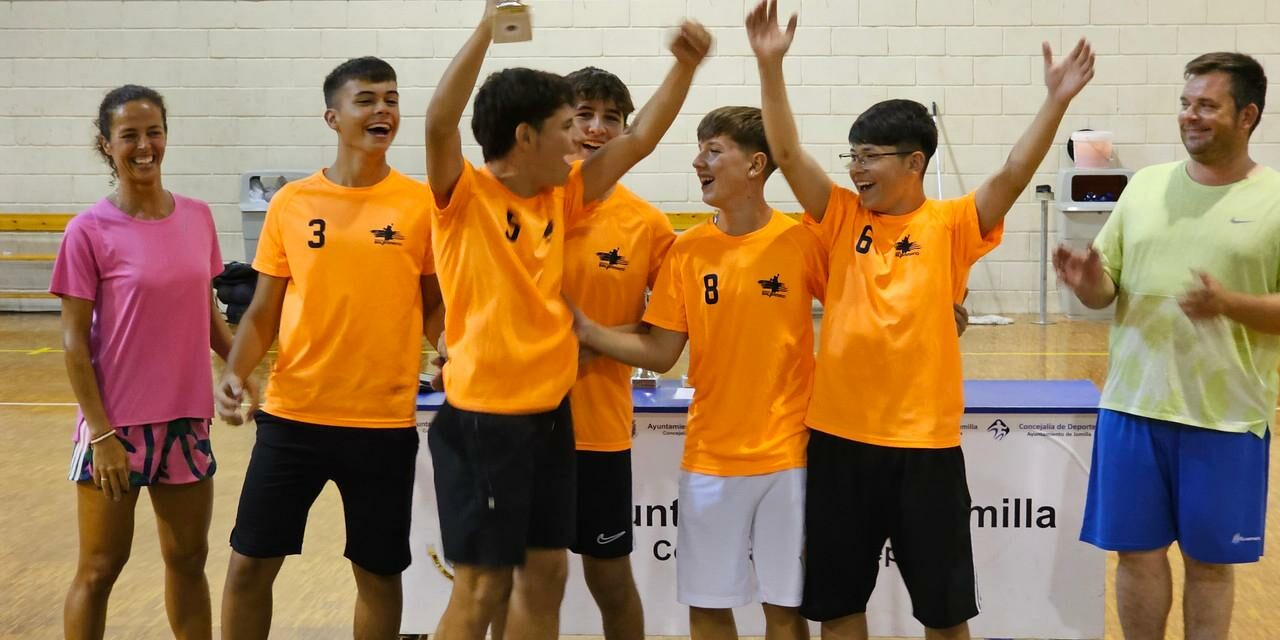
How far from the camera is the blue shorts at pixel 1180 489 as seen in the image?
10.6 feet

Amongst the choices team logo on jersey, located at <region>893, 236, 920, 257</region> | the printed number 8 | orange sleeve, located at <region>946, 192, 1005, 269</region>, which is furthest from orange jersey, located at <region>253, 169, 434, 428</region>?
orange sleeve, located at <region>946, 192, 1005, 269</region>

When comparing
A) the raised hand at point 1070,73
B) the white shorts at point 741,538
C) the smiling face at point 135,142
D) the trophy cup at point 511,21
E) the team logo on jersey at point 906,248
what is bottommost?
the white shorts at point 741,538

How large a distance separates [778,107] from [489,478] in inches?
47.3

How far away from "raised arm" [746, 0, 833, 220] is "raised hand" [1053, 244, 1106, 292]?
2.22ft

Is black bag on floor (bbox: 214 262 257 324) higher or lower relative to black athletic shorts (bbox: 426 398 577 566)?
higher

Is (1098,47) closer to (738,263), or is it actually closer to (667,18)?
(667,18)

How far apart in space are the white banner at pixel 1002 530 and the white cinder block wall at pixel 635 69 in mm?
7680

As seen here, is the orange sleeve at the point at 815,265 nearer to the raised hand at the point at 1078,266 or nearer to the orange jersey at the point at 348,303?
the raised hand at the point at 1078,266

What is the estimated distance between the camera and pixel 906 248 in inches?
119

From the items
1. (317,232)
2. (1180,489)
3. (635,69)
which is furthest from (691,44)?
(635,69)

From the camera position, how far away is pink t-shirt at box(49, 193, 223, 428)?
327 centimetres

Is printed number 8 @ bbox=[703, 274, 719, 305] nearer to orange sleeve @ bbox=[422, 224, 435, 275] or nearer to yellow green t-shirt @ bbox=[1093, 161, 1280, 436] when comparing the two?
orange sleeve @ bbox=[422, 224, 435, 275]

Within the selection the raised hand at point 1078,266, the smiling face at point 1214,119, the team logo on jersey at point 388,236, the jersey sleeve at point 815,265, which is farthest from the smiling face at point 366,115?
the smiling face at point 1214,119

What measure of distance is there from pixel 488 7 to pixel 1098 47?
9872 mm
